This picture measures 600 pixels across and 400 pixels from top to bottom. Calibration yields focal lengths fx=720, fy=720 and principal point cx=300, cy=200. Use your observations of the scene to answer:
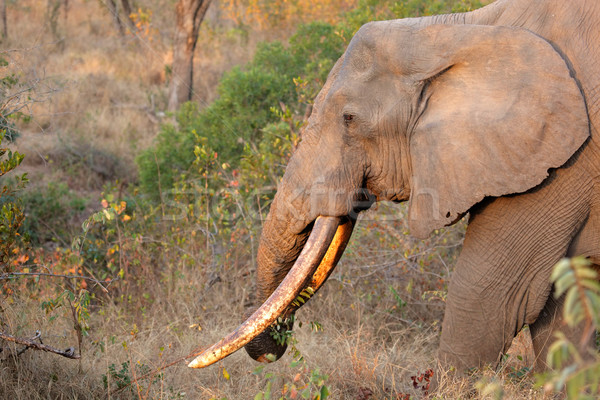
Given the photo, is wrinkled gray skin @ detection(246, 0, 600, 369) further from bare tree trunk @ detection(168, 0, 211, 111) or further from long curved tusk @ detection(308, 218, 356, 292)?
bare tree trunk @ detection(168, 0, 211, 111)

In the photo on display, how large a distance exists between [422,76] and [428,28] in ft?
0.81

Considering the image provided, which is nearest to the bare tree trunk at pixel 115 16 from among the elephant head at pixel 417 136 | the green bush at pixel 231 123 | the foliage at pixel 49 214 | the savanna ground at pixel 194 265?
the savanna ground at pixel 194 265

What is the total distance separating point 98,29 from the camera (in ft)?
55.6

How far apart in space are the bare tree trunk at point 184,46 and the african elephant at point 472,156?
810cm

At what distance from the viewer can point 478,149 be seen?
338 cm

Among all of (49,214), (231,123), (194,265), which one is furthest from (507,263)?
(49,214)

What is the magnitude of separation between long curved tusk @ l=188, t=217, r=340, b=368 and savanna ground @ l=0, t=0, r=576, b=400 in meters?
0.25

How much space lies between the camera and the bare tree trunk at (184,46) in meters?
11.3

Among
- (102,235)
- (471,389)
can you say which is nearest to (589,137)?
(471,389)

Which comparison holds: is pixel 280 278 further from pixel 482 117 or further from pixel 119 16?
pixel 119 16

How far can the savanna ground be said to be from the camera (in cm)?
410

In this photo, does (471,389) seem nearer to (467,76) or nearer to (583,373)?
(467,76)

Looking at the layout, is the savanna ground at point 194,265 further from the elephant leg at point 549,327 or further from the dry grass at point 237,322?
the elephant leg at point 549,327

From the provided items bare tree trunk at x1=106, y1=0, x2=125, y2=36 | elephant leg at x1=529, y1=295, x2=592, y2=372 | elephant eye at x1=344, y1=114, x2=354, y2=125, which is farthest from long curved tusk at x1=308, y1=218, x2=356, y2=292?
bare tree trunk at x1=106, y1=0, x2=125, y2=36
